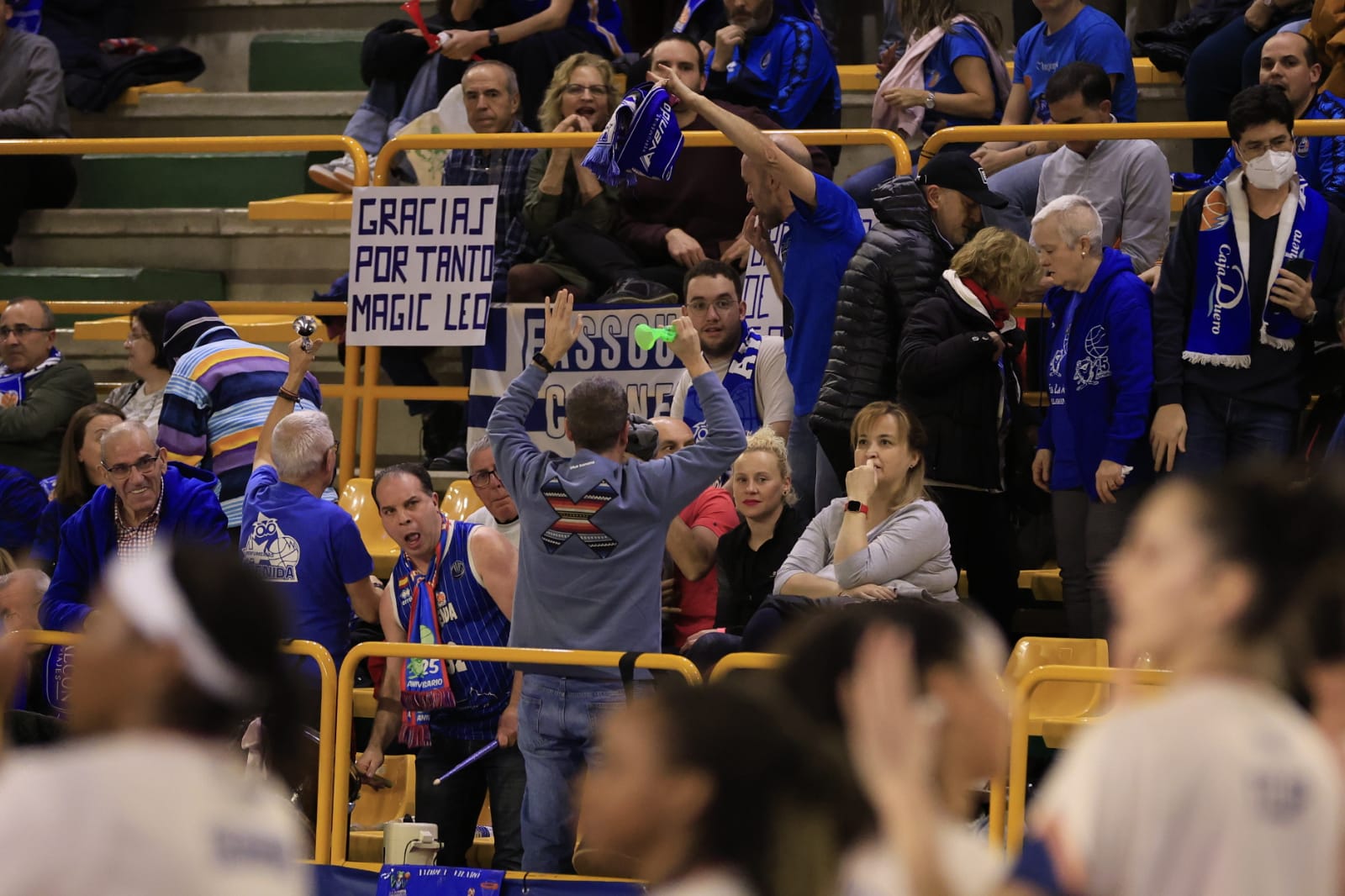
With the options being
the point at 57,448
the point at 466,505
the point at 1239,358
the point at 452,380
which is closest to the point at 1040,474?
the point at 1239,358

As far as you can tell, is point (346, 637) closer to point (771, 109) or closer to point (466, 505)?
point (466, 505)

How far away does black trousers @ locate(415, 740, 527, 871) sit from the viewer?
629cm

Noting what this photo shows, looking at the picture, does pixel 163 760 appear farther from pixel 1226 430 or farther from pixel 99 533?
pixel 1226 430

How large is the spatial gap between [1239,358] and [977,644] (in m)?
4.50

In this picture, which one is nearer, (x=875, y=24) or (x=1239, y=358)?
→ (x=1239, y=358)

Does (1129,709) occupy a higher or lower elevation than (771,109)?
lower

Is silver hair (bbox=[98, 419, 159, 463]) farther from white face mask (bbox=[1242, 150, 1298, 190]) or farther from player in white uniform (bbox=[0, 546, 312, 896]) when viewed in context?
player in white uniform (bbox=[0, 546, 312, 896])

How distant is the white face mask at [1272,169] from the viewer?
6.46m

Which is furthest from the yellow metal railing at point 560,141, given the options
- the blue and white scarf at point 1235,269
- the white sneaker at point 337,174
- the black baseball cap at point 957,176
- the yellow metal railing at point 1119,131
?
the blue and white scarf at point 1235,269

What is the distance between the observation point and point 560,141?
8.12m

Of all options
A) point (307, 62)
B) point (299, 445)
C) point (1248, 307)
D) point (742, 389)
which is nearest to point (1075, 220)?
point (1248, 307)

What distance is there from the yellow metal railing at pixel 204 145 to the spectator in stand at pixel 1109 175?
3136 millimetres

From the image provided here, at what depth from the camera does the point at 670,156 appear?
7367 mm

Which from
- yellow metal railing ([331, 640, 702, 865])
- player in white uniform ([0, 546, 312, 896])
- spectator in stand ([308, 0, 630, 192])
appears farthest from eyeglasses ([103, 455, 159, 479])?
player in white uniform ([0, 546, 312, 896])
